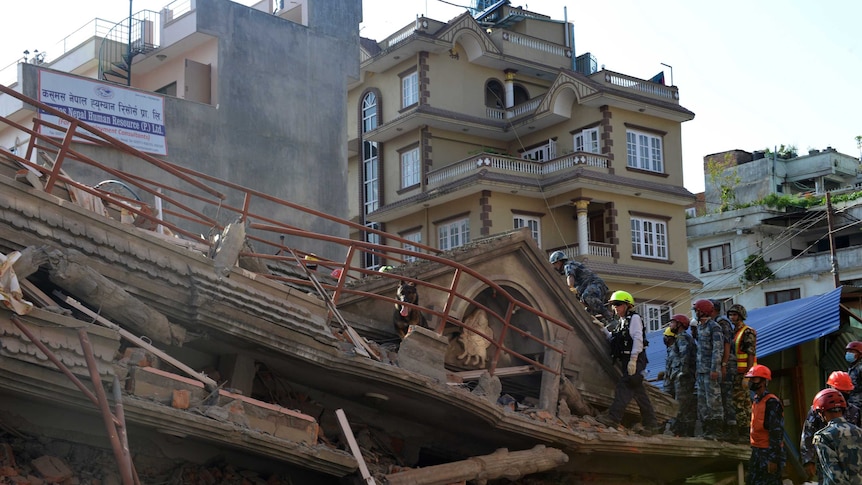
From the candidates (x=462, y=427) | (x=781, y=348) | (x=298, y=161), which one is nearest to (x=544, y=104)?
(x=298, y=161)

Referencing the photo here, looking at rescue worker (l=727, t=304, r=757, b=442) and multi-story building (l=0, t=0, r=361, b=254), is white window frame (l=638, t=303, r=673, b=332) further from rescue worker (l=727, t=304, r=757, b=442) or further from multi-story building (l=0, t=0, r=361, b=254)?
rescue worker (l=727, t=304, r=757, b=442)

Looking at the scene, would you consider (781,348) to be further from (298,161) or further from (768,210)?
(768,210)

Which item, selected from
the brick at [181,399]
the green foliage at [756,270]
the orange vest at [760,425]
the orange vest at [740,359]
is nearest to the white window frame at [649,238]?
the green foliage at [756,270]

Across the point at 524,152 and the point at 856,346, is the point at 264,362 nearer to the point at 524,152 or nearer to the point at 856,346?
the point at 856,346

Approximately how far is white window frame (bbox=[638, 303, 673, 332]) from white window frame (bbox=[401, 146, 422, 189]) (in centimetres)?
930

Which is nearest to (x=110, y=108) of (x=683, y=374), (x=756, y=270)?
(x=683, y=374)

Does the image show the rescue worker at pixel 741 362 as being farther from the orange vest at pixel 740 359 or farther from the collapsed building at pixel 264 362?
the collapsed building at pixel 264 362

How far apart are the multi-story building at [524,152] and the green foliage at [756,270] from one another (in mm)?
6894

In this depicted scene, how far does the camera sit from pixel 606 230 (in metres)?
39.8

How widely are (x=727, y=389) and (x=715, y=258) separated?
3437 cm

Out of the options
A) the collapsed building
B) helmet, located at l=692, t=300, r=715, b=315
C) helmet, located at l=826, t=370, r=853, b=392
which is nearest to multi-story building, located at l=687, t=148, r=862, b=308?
helmet, located at l=692, t=300, r=715, b=315

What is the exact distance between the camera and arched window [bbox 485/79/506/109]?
4231 cm

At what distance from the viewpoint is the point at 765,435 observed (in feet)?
46.4

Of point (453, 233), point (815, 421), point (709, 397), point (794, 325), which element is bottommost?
A: point (815, 421)
